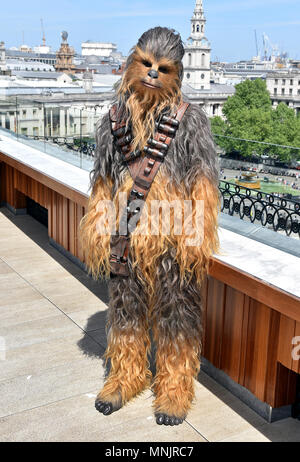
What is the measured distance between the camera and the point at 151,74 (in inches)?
136

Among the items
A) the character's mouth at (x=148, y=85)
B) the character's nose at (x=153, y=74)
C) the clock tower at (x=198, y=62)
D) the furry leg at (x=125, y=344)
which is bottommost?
the furry leg at (x=125, y=344)

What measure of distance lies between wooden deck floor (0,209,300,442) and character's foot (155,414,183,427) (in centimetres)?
4

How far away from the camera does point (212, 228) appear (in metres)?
3.70

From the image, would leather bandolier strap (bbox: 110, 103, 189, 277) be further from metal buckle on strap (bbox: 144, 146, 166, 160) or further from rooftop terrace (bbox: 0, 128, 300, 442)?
rooftop terrace (bbox: 0, 128, 300, 442)

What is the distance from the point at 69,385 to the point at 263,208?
215cm

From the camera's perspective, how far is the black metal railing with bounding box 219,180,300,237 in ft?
14.4

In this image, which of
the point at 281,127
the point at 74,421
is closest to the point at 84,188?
the point at 74,421

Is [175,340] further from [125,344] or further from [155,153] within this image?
[155,153]

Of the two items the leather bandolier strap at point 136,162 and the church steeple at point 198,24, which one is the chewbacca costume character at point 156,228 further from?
the church steeple at point 198,24

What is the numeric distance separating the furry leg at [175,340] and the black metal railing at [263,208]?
1064 millimetres

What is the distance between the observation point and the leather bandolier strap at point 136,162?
3.54 meters

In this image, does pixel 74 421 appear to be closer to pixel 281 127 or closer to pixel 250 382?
pixel 250 382

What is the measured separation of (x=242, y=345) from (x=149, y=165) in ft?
5.20

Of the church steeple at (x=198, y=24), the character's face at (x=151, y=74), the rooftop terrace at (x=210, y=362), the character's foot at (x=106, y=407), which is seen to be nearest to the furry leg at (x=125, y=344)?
the character's foot at (x=106, y=407)
